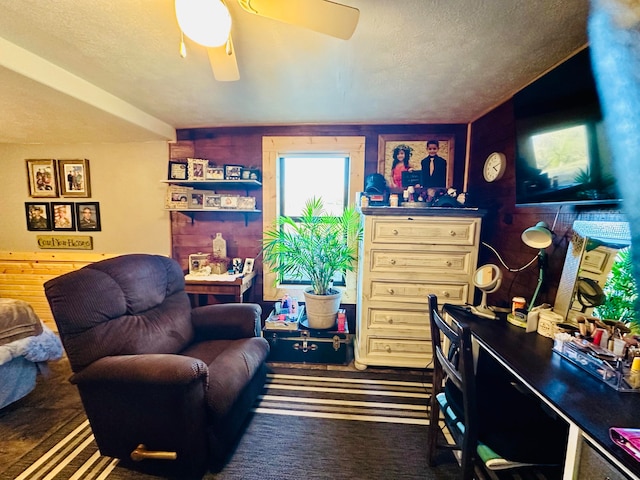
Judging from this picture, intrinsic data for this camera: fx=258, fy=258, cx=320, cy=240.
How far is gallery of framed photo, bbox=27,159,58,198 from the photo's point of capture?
290 centimetres

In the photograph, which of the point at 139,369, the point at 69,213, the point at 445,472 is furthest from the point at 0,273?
the point at 445,472

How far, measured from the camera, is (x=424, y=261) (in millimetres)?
2158

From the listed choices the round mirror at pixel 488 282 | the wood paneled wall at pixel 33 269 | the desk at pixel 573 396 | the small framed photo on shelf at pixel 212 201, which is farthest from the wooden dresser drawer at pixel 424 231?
the wood paneled wall at pixel 33 269

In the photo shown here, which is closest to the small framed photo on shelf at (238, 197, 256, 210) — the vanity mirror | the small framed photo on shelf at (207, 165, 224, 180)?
the small framed photo on shelf at (207, 165, 224, 180)

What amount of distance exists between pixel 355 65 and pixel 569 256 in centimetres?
164

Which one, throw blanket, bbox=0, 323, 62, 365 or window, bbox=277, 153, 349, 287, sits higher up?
window, bbox=277, 153, 349, 287

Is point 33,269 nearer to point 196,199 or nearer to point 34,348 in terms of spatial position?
point 34,348

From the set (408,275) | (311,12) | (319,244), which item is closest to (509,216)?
(408,275)

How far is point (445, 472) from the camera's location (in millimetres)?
1404

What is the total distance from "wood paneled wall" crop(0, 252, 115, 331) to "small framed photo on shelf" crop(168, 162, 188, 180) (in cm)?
131

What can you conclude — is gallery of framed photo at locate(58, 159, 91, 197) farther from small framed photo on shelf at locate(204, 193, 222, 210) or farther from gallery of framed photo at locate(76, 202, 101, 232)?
small framed photo on shelf at locate(204, 193, 222, 210)

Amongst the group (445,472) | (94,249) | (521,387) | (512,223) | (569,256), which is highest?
(512,223)

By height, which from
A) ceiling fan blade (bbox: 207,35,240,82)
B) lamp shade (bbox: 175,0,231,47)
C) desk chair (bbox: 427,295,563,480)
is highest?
ceiling fan blade (bbox: 207,35,240,82)

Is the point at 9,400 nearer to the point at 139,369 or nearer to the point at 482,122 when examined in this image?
the point at 139,369
